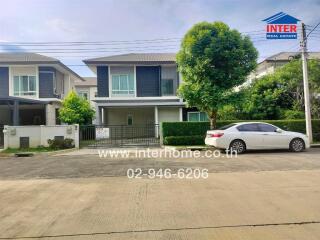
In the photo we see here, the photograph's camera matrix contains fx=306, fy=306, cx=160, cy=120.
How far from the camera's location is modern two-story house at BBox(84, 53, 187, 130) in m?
25.8

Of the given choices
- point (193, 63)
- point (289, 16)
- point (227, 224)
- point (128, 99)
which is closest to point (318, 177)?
point (227, 224)

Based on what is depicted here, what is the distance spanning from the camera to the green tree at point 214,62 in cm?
1642

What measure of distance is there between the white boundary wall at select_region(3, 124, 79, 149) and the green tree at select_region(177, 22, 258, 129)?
7.26 metres

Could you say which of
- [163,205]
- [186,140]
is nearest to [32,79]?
[186,140]

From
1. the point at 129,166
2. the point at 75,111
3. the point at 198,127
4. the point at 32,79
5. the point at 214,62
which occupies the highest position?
the point at 32,79

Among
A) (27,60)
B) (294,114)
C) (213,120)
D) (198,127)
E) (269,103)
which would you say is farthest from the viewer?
(27,60)

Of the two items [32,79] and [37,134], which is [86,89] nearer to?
[32,79]

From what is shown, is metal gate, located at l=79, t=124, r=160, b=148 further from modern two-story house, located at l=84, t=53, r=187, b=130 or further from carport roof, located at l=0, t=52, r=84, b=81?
carport roof, located at l=0, t=52, r=84, b=81

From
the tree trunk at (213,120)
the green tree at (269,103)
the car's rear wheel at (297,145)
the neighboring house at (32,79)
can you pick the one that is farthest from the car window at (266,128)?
the neighboring house at (32,79)

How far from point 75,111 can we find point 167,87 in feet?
28.9

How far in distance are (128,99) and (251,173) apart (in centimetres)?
1824

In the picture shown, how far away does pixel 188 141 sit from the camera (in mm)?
18000

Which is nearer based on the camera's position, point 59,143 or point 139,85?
point 59,143

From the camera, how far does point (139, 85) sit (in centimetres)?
2691
